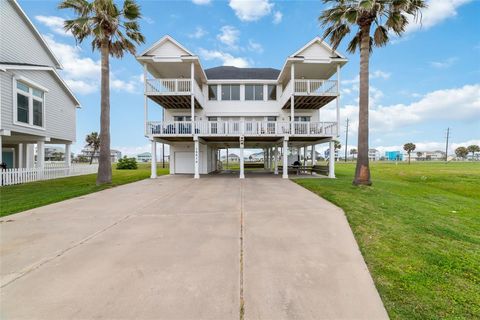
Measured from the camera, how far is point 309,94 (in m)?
15.0

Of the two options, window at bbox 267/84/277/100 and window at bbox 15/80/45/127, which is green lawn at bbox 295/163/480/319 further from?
window at bbox 15/80/45/127

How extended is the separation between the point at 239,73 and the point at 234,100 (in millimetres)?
3237

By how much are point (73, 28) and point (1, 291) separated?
1480 cm

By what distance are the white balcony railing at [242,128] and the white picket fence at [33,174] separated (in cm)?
778

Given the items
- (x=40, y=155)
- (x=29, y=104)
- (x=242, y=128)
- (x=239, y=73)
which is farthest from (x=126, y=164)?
(x=242, y=128)

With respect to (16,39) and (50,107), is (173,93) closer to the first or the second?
(50,107)

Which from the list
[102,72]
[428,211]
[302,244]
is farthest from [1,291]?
[102,72]

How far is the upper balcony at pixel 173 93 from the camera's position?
49.0ft

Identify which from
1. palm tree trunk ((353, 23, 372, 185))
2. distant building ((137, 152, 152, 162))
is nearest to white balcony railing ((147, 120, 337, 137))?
palm tree trunk ((353, 23, 372, 185))

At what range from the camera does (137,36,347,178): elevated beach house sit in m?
15.1

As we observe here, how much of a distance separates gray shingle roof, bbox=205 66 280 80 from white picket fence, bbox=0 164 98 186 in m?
14.4

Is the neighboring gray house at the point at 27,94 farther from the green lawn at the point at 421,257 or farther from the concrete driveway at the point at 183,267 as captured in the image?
the green lawn at the point at 421,257

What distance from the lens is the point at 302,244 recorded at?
4.01 metres

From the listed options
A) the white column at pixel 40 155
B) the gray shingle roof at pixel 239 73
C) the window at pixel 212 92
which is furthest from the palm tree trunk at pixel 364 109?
the white column at pixel 40 155
